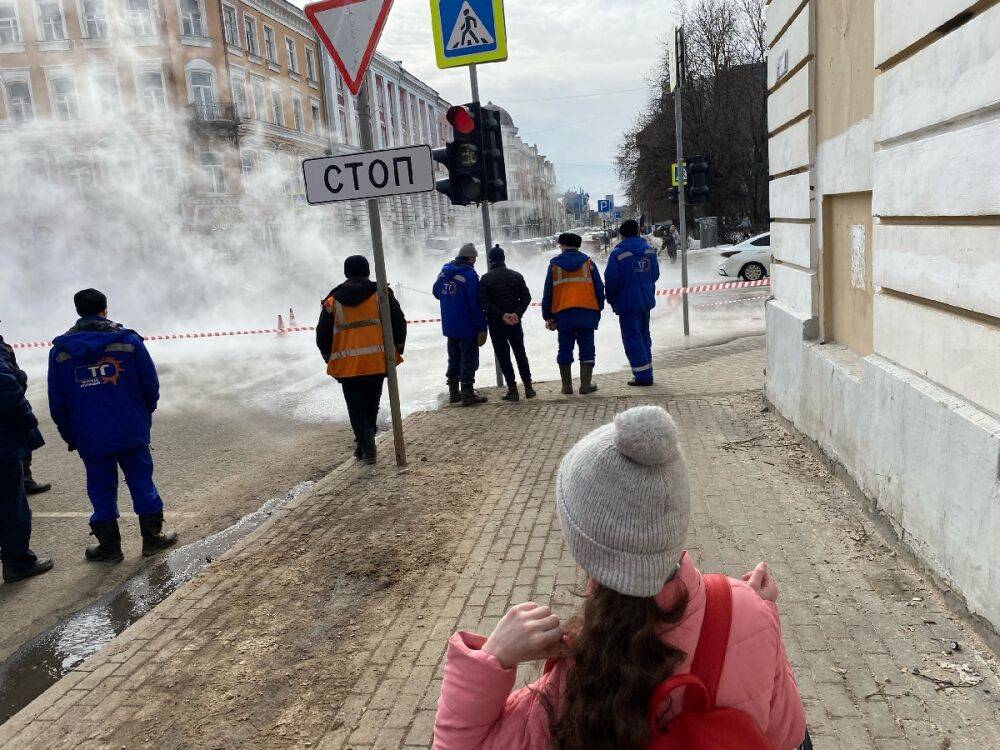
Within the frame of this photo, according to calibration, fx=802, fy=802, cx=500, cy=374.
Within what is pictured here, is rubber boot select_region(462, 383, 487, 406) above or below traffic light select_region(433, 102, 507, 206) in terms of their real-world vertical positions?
below

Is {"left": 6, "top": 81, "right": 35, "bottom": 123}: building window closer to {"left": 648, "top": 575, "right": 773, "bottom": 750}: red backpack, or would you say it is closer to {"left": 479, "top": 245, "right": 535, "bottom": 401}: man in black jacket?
{"left": 479, "top": 245, "right": 535, "bottom": 401}: man in black jacket

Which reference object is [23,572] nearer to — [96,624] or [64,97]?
[96,624]

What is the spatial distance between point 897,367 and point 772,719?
334cm

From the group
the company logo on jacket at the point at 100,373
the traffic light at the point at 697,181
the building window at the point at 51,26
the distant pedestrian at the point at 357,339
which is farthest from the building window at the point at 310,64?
the company logo on jacket at the point at 100,373

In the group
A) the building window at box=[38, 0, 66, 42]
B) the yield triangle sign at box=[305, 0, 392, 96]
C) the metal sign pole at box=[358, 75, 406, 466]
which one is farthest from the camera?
the building window at box=[38, 0, 66, 42]

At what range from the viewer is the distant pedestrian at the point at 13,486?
212 inches

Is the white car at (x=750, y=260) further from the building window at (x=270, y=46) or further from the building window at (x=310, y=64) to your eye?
the building window at (x=310, y=64)

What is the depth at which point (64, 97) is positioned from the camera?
3034 centimetres

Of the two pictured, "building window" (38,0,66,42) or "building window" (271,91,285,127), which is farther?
"building window" (271,91,285,127)

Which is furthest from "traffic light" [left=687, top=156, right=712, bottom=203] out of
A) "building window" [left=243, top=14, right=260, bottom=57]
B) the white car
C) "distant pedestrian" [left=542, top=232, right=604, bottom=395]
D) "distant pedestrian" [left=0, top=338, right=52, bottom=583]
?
"building window" [left=243, top=14, right=260, bottom=57]

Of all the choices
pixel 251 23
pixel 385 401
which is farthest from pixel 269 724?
pixel 251 23

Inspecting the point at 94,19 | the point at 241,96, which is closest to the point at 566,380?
the point at 94,19

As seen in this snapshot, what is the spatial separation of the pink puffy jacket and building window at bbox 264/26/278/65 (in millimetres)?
43079

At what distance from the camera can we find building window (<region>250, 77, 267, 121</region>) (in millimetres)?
38312
